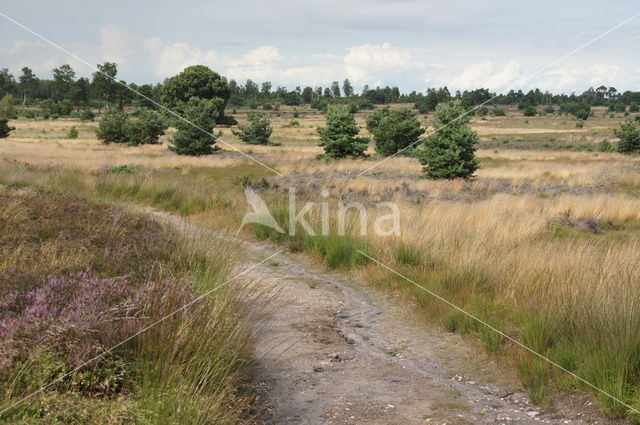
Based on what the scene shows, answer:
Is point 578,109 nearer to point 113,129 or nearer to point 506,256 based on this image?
point 113,129

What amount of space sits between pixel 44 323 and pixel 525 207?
13766 mm

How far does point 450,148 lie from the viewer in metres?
25.5

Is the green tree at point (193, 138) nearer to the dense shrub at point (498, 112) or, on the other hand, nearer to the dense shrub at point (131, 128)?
the dense shrub at point (131, 128)

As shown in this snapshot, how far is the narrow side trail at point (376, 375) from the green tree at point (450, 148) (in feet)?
60.1

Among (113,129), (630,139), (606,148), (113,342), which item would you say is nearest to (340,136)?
(113,129)

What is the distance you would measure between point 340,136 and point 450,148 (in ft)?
37.7

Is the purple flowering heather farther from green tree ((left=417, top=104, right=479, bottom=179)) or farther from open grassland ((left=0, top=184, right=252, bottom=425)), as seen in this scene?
green tree ((left=417, top=104, right=479, bottom=179))

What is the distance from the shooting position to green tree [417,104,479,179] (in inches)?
989

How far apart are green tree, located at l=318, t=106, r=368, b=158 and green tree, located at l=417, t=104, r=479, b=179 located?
1059 cm

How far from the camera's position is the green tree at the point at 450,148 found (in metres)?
25.1

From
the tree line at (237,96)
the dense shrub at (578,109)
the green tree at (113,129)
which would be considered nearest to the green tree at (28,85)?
the tree line at (237,96)

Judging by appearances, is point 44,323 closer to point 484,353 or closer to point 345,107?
point 484,353

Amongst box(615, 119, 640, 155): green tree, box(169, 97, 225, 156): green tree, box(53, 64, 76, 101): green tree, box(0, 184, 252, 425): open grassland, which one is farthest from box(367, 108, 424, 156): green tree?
box(53, 64, 76, 101): green tree

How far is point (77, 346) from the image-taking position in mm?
4031
